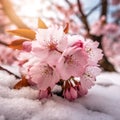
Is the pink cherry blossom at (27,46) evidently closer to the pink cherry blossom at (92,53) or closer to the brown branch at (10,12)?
the pink cherry blossom at (92,53)

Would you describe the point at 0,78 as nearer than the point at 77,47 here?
No

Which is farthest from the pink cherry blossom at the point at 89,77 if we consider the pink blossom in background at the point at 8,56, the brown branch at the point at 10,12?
the pink blossom in background at the point at 8,56

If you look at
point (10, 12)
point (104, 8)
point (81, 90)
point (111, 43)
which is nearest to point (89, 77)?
point (81, 90)

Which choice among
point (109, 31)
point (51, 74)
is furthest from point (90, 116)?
point (109, 31)

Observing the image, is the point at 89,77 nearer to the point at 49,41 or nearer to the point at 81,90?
the point at 81,90

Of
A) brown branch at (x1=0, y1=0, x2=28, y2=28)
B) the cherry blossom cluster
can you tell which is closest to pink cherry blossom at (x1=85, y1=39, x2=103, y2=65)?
the cherry blossom cluster

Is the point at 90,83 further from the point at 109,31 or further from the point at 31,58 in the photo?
the point at 109,31
